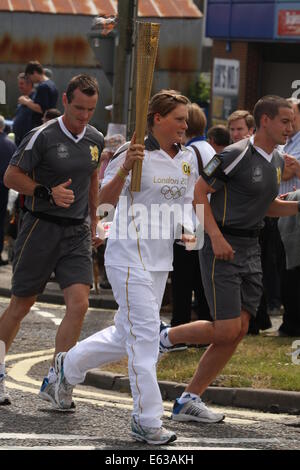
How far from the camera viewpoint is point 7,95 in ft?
107

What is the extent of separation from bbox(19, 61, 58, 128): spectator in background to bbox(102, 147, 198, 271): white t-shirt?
9.18 m

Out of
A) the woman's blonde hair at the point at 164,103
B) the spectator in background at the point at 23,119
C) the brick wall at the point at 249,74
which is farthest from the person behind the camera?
the brick wall at the point at 249,74

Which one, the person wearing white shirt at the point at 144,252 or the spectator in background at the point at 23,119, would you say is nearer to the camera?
the person wearing white shirt at the point at 144,252

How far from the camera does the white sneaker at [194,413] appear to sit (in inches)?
331

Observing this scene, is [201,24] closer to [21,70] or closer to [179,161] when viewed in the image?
[21,70]

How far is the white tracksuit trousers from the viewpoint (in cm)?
752

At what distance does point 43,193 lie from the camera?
8461 mm

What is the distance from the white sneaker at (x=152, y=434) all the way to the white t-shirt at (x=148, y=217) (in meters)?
0.93

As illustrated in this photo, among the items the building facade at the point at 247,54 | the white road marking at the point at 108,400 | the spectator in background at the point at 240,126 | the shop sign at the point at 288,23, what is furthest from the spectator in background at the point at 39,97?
the building facade at the point at 247,54

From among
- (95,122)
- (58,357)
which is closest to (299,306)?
(58,357)

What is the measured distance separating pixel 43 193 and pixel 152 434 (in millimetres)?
1816

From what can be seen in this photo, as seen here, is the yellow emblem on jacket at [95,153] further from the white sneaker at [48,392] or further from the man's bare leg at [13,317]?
the white sneaker at [48,392]

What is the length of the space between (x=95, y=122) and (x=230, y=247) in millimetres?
23762

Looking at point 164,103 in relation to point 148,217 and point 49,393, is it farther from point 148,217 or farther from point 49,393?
point 49,393
